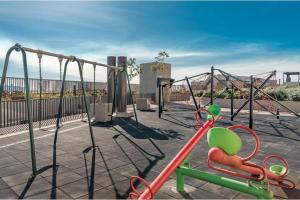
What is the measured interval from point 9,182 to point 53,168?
806 millimetres

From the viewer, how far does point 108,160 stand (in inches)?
202

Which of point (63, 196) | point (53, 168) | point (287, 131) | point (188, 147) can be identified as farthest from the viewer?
point (287, 131)

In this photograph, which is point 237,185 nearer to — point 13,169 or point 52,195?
point 52,195

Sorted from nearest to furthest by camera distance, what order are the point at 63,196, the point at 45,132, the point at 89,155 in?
the point at 63,196
the point at 89,155
the point at 45,132

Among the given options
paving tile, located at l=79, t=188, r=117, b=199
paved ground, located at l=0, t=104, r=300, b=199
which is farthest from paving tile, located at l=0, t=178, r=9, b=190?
paving tile, located at l=79, t=188, r=117, b=199

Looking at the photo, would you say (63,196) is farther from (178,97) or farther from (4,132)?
(178,97)

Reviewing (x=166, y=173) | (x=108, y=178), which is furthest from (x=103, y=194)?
(x=166, y=173)

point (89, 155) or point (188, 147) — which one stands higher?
point (188, 147)

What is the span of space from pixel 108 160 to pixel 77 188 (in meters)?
1.44

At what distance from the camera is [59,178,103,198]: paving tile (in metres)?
3.54

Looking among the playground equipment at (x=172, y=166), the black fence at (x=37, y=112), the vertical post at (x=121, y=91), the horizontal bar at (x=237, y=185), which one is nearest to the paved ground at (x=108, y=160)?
the horizontal bar at (x=237, y=185)

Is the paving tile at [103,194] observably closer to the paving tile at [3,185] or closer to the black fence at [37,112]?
the paving tile at [3,185]

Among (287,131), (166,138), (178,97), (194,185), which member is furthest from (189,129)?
(178,97)

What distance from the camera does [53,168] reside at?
15.2 ft
